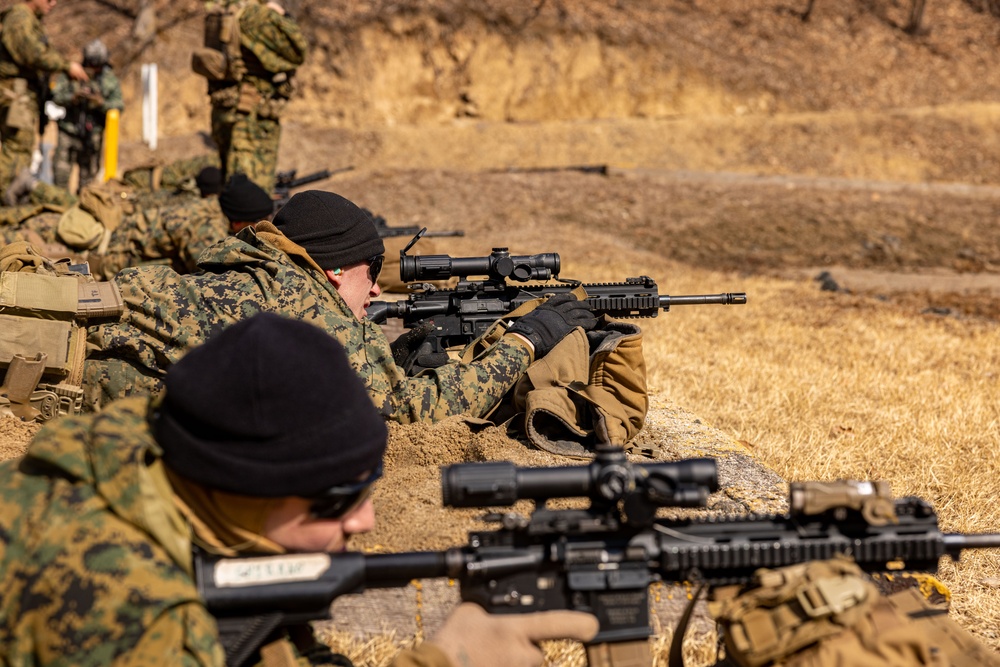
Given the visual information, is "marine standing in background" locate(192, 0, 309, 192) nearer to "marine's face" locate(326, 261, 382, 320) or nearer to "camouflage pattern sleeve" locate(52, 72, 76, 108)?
"camouflage pattern sleeve" locate(52, 72, 76, 108)

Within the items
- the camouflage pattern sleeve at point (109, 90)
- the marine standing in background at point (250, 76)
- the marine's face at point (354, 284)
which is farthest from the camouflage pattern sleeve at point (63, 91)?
the marine's face at point (354, 284)

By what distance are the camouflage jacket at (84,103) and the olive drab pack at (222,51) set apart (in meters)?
4.14

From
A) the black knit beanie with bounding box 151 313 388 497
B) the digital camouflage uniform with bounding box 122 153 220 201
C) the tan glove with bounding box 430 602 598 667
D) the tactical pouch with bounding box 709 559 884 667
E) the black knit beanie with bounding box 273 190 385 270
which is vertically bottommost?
the tan glove with bounding box 430 602 598 667

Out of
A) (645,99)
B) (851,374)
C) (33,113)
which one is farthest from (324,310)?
(645,99)

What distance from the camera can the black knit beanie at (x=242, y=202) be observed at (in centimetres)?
876

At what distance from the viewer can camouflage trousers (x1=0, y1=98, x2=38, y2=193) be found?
12875 millimetres

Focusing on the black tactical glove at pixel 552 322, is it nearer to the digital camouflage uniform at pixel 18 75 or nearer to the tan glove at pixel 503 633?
the tan glove at pixel 503 633

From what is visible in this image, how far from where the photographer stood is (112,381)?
14.4ft

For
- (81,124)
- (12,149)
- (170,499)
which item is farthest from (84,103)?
(170,499)

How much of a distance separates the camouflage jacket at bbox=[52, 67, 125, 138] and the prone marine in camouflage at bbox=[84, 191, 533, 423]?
40.8 ft

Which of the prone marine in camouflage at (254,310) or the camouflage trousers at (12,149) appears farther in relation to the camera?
the camouflage trousers at (12,149)

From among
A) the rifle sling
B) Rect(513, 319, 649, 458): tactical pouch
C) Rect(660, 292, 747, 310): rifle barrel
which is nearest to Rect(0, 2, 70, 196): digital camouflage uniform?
Rect(660, 292, 747, 310): rifle barrel

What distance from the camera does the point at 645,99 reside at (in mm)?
26141

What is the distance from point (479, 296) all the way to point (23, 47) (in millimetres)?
9630
